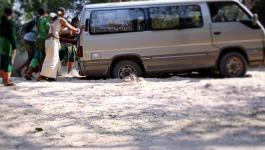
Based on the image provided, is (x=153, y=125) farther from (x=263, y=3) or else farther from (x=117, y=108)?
(x=263, y=3)

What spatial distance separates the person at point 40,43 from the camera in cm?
1209

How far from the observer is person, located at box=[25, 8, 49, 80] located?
1209cm

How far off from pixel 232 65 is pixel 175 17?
172 cm

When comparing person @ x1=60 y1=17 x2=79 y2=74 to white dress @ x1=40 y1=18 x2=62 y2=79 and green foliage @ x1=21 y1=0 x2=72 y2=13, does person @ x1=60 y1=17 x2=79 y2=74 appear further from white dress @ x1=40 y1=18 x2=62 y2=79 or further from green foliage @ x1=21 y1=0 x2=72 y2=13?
green foliage @ x1=21 y1=0 x2=72 y2=13

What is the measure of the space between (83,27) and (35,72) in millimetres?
1864

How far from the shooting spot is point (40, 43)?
40.2 feet

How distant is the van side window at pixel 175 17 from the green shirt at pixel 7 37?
3222 mm

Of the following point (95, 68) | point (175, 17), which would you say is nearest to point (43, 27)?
point (95, 68)

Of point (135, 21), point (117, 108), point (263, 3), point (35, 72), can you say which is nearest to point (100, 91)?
point (117, 108)

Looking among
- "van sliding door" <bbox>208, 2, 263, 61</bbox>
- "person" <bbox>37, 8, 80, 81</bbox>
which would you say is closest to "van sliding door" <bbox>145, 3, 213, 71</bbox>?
"van sliding door" <bbox>208, 2, 263, 61</bbox>

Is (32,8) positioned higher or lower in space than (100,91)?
higher

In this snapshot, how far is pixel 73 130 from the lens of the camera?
24.1 feet

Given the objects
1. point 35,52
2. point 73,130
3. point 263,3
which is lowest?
point 73,130

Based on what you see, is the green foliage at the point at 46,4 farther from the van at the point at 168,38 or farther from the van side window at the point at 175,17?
the van side window at the point at 175,17
